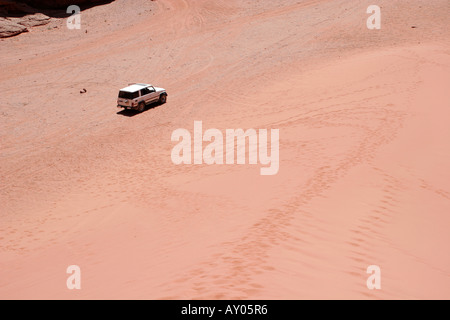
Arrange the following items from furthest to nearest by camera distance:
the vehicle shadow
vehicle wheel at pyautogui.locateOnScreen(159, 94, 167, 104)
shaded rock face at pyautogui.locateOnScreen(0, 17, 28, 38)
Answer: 1. shaded rock face at pyautogui.locateOnScreen(0, 17, 28, 38)
2. vehicle wheel at pyautogui.locateOnScreen(159, 94, 167, 104)
3. the vehicle shadow

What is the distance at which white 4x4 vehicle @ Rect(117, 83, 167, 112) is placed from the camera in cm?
2033

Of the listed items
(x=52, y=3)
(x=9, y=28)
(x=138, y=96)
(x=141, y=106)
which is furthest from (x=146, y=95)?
(x=52, y=3)

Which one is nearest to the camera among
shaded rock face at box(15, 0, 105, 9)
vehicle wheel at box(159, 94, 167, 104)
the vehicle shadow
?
the vehicle shadow

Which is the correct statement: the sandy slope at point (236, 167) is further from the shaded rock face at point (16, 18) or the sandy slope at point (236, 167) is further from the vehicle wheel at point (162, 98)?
the shaded rock face at point (16, 18)

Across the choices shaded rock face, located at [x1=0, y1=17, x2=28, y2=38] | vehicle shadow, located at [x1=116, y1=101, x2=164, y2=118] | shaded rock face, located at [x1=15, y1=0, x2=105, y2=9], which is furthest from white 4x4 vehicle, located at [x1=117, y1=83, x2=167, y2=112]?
shaded rock face, located at [x1=15, y1=0, x2=105, y2=9]

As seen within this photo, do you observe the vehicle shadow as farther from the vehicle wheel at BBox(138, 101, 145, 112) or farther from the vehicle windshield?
the vehicle windshield

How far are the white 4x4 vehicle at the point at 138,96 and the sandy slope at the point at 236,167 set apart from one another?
75cm

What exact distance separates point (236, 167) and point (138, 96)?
10.1 m

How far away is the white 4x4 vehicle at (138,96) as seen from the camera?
20.3 metres

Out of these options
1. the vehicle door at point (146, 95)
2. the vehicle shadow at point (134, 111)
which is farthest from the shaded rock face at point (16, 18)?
the vehicle door at point (146, 95)

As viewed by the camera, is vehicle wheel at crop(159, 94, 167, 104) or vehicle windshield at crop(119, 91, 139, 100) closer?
vehicle windshield at crop(119, 91, 139, 100)

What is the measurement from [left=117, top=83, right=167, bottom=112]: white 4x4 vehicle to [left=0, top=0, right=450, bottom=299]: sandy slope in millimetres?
751

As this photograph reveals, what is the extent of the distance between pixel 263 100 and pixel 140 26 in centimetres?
1947
